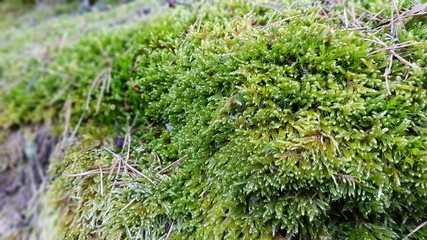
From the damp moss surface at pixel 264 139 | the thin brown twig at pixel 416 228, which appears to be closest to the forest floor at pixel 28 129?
the damp moss surface at pixel 264 139

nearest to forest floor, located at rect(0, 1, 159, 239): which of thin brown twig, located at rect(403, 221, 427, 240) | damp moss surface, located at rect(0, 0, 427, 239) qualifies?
damp moss surface, located at rect(0, 0, 427, 239)

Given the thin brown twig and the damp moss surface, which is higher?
the damp moss surface

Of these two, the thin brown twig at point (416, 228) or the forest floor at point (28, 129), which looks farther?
the forest floor at point (28, 129)

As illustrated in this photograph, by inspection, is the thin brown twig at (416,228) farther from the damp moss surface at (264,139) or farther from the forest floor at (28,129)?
the forest floor at (28,129)

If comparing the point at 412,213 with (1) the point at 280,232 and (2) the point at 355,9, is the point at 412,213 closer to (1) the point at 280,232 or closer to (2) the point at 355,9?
(1) the point at 280,232

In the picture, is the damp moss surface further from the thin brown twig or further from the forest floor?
the forest floor

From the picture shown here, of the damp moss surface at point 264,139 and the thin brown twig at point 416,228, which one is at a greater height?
the damp moss surface at point 264,139

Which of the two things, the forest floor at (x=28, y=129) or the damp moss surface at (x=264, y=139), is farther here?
the forest floor at (x=28, y=129)

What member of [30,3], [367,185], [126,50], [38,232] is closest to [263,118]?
[367,185]

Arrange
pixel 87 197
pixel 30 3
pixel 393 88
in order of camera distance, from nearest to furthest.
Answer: pixel 393 88 → pixel 87 197 → pixel 30 3
